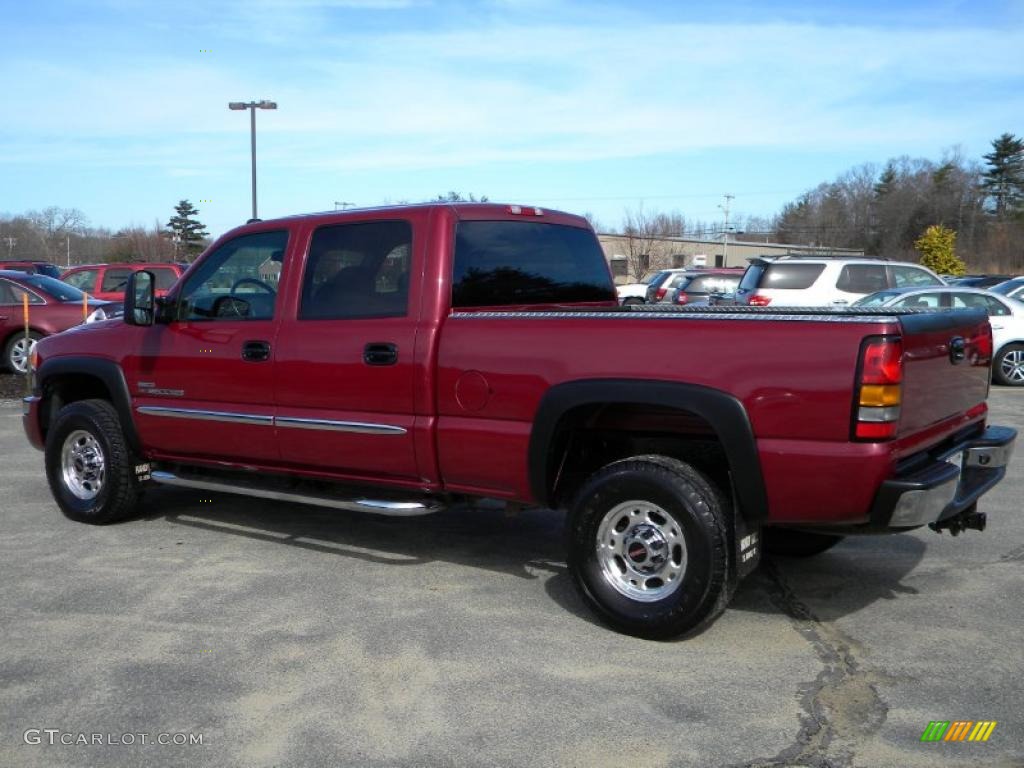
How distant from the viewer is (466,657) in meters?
4.28

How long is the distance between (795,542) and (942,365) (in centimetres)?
160

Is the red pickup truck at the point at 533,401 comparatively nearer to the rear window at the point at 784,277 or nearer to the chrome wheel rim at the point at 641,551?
the chrome wheel rim at the point at 641,551

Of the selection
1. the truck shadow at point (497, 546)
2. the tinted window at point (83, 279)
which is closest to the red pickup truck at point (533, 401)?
the truck shadow at point (497, 546)

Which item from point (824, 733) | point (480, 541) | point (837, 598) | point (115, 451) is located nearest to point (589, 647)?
point (824, 733)

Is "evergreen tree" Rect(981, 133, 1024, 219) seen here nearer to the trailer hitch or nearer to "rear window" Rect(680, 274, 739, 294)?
"rear window" Rect(680, 274, 739, 294)

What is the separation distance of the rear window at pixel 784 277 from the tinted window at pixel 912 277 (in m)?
1.55

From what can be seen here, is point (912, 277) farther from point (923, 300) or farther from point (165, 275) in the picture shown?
point (165, 275)

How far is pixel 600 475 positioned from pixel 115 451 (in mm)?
3426

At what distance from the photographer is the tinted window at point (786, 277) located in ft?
52.5

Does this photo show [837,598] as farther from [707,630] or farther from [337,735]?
[337,735]

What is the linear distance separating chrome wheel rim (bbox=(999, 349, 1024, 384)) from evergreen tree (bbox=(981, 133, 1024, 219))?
71.5 meters

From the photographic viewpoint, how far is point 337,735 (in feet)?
11.7

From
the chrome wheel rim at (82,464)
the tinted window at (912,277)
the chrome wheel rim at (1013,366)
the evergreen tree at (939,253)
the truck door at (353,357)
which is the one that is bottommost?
the chrome wheel rim at (82,464)
